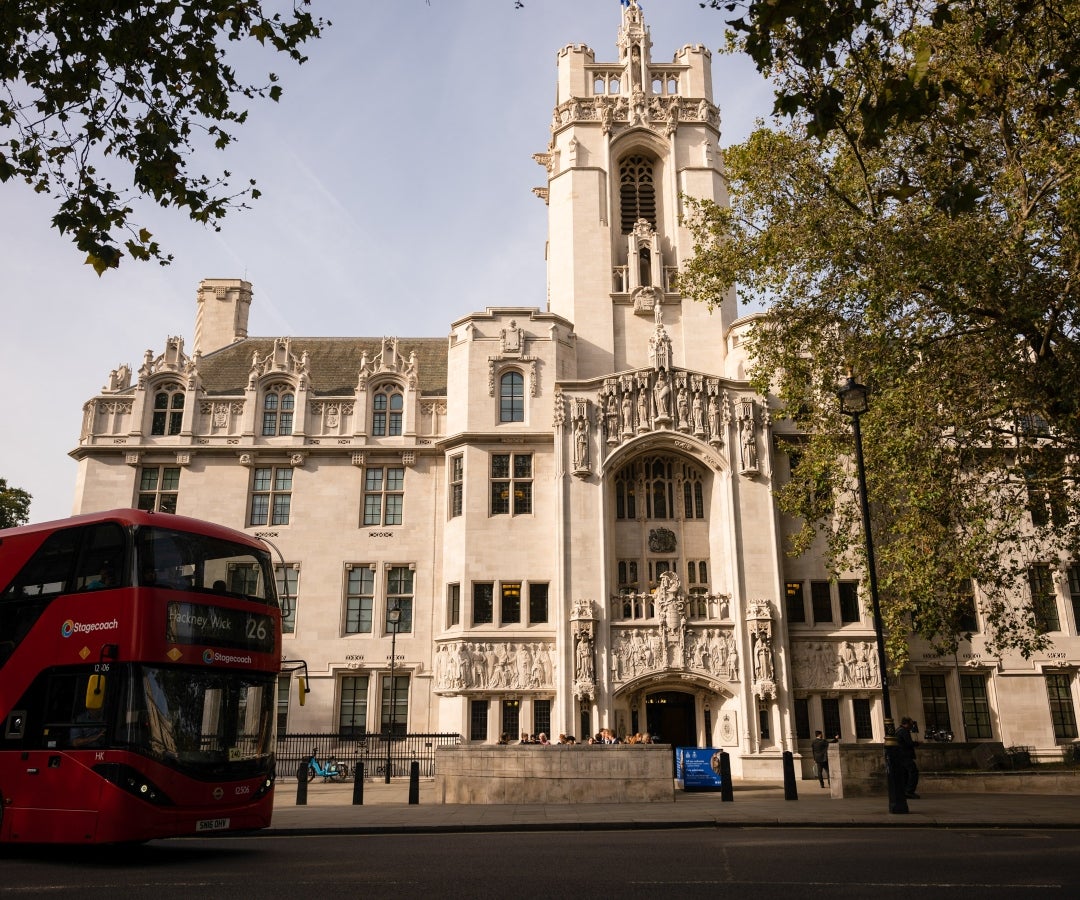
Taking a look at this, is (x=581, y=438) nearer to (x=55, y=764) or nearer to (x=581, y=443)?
(x=581, y=443)

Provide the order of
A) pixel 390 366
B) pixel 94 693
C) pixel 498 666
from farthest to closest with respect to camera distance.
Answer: pixel 390 366 → pixel 498 666 → pixel 94 693

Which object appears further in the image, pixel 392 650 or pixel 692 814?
pixel 392 650

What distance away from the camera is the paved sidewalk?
50.9 feet

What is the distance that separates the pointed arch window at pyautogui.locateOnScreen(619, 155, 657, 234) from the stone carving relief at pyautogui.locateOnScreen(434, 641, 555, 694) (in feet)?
55.8

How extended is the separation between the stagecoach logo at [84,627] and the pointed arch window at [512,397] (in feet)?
69.7

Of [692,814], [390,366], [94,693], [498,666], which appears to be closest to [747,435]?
[498,666]

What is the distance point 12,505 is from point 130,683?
38.0m

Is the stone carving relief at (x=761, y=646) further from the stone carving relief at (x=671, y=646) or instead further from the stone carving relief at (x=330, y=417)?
the stone carving relief at (x=330, y=417)

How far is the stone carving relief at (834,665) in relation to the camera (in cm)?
2930

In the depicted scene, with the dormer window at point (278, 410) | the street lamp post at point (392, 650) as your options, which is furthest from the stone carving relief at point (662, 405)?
the dormer window at point (278, 410)

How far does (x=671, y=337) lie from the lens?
34.2m

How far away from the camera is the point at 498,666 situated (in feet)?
96.4

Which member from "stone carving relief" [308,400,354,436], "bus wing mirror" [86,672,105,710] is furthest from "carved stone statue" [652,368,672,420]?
"bus wing mirror" [86,672,105,710]

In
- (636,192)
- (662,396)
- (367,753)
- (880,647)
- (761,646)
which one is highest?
(636,192)
